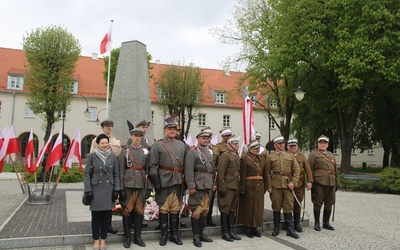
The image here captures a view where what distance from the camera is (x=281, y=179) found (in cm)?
735

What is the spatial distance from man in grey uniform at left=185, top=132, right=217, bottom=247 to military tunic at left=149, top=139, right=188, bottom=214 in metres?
0.18

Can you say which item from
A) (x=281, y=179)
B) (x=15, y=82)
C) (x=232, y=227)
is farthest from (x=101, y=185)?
(x=15, y=82)

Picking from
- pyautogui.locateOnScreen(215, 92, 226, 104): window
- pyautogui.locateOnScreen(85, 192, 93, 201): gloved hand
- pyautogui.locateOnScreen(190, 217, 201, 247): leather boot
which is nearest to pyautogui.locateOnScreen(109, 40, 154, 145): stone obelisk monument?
pyautogui.locateOnScreen(190, 217, 201, 247): leather boot

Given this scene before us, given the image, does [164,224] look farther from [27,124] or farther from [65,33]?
[27,124]

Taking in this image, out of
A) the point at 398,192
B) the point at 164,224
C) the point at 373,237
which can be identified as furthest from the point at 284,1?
the point at 164,224

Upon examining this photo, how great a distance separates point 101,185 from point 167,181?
112 cm

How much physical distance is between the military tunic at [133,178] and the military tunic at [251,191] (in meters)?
1.99

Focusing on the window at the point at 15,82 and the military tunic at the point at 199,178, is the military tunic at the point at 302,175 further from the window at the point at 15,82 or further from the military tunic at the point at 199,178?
the window at the point at 15,82

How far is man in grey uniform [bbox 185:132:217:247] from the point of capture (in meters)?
6.25

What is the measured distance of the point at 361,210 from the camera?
10797 millimetres

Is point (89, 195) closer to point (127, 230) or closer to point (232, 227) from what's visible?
point (127, 230)

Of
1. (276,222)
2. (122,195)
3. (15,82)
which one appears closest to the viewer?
(122,195)

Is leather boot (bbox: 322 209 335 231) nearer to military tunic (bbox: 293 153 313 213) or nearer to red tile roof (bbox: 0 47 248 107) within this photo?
military tunic (bbox: 293 153 313 213)

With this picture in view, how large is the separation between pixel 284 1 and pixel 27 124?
25888 millimetres
